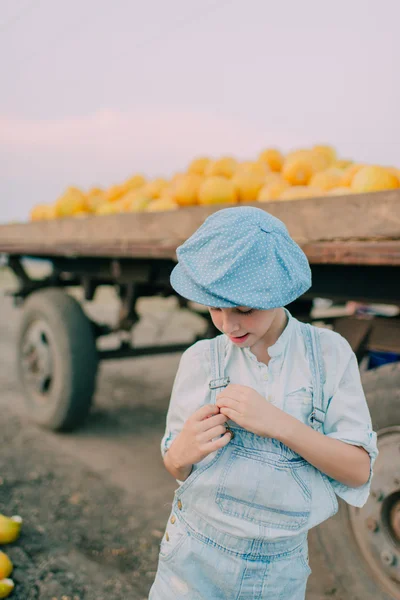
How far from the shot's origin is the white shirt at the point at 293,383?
49.1 inches

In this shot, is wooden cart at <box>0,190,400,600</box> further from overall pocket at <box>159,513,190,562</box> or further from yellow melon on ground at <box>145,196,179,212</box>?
overall pocket at <box>159,513,190,562</box>

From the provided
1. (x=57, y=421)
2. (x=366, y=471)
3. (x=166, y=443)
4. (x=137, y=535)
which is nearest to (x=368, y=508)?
(x=366, y=471)

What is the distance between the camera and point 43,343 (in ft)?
14.3

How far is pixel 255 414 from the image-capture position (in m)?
1.18

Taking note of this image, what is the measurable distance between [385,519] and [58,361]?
2.73 m

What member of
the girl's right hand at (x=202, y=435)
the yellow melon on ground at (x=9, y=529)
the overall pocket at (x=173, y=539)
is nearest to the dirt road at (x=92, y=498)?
the yellow melon on ground at (x=9, y=529)

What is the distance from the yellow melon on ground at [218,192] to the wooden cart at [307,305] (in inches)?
17.3

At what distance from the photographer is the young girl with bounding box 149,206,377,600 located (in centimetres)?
117

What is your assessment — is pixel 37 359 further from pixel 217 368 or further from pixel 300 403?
pixel 300 403

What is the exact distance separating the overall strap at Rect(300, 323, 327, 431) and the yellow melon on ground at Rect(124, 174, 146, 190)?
3.58 m

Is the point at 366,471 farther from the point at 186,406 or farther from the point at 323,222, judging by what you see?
the point at 323,222

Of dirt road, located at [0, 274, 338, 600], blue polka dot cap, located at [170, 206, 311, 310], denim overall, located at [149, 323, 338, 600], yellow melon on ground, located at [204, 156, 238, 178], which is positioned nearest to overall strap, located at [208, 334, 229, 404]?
denim overall, located at [149, 323, 338, 600]

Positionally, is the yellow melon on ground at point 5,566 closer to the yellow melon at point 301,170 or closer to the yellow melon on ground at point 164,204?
the yellow melon on ground at point 164,204

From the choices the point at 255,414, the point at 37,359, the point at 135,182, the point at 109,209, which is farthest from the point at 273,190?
the point at 37,359
